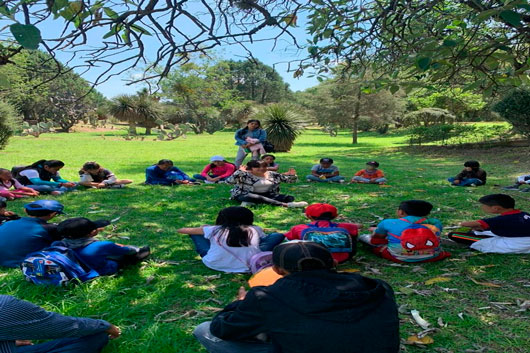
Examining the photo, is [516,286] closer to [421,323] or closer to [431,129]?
[421,323]

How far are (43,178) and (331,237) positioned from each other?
24.2ft

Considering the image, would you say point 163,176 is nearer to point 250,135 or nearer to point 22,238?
point 250,135

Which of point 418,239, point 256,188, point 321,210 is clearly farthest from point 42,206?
point 418,239

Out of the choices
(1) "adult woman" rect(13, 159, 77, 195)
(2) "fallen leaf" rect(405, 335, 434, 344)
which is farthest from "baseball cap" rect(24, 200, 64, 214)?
(1) "adult woman" rect(13, 159, 77, 195)

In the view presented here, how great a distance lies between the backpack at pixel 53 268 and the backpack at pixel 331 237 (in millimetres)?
2361

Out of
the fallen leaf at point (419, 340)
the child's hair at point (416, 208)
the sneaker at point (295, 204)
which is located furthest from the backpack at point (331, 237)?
the sneaker at point (295, 204)

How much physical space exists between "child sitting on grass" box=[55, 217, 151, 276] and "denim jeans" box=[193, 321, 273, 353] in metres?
1.74

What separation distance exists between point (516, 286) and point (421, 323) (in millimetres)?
1405

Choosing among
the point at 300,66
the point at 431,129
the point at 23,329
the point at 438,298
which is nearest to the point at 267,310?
the point at 23,329

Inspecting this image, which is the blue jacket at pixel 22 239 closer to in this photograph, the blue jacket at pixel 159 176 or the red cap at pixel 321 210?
the red cap at pixel 321 210

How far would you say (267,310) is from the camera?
212 centimetres

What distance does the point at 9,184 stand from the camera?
320 inches

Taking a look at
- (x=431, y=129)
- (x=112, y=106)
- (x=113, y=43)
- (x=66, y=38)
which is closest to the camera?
(x=66, y=38)

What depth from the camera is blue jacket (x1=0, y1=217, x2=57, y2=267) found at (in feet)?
13.7
